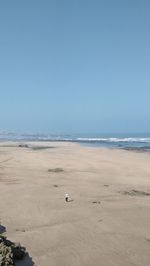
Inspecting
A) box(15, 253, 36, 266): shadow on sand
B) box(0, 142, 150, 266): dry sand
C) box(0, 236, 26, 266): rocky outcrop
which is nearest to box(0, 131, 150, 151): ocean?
box(0, 142, 150, 266): dry sand

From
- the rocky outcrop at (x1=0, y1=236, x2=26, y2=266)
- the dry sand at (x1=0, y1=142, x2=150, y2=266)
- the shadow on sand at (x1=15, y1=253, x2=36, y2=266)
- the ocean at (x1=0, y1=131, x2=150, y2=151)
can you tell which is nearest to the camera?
the rocky outcrop at (x1=0, y1=236, x2=26, y2=266)

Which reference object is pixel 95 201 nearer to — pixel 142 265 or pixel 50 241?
pixel 50 241

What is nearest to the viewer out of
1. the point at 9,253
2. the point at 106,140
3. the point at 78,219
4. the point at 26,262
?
the point at 9,253

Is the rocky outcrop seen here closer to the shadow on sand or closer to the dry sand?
the shadow on sand

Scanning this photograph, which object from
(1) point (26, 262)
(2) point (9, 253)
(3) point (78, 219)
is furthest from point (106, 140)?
(2) point (9, 253)

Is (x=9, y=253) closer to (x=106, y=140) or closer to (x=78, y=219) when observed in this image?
(x=78, y=219)

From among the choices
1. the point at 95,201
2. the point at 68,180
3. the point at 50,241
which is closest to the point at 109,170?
the point at 68,180

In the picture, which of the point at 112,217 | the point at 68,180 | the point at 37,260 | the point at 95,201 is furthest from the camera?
the point at 68,180

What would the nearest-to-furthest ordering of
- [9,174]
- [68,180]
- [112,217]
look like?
[112,217] → [68,180] → [9,174]

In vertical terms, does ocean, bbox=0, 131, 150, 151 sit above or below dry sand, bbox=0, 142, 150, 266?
above

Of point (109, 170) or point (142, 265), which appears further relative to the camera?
point (109, 170)

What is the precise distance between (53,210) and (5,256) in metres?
5.37

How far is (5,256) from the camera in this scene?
7590 mm

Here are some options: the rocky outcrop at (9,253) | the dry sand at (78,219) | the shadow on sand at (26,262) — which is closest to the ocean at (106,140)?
the dry sand at (78,219)
